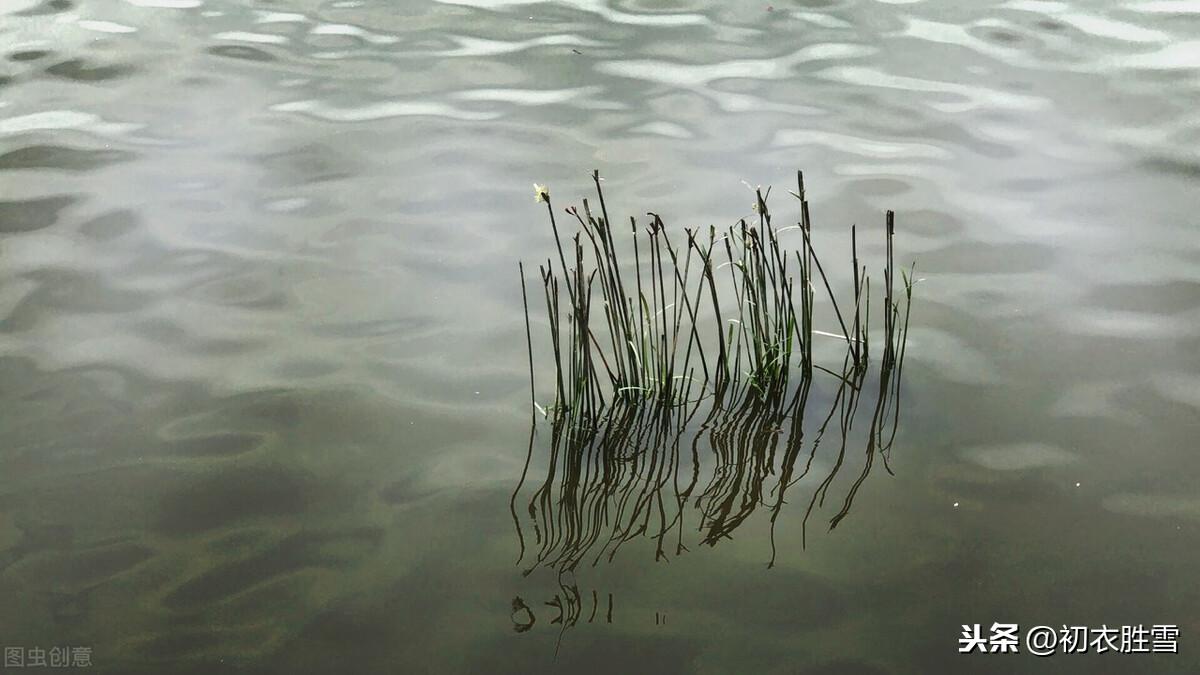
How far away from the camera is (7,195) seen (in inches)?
107

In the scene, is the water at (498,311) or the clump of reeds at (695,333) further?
the clump of reeds at (695,333)

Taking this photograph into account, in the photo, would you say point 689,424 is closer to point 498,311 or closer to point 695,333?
point 695,333

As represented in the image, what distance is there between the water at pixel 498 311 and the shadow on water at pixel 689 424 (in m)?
0.05

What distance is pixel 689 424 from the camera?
2020 mm

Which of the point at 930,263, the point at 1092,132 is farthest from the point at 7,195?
the point at 1092,132

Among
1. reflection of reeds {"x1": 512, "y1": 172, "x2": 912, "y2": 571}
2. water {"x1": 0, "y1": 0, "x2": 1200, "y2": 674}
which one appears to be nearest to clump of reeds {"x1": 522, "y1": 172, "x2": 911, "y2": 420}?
reflection of reeds {"x1": 512, "y1": 172, "x2": 912, "y2": 571}

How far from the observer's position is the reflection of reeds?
1841 mm

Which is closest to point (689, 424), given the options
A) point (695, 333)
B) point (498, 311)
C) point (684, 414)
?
point (684, 414)

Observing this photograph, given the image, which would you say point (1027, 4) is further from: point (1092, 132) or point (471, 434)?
point (471, 434)

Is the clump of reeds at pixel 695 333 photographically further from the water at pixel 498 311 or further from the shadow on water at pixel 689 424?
the water at pixel 498 311

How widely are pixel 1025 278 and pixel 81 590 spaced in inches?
74.2

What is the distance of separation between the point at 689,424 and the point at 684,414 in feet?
0.08

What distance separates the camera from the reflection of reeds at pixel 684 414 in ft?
6.04

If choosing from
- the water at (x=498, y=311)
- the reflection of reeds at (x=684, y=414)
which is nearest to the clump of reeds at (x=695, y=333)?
the reflection of reeds at (x=684, y=414)
